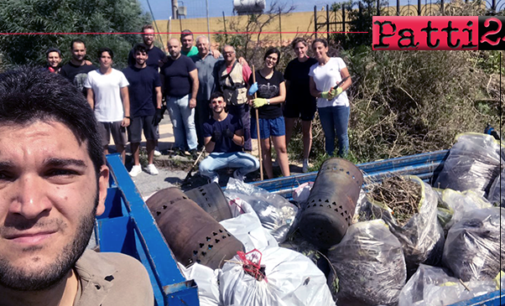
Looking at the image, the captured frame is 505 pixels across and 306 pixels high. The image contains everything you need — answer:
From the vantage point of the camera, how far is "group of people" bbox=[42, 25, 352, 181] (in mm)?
5531

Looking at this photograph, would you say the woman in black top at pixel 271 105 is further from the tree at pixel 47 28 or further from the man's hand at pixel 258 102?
the tree at pixel 47 28

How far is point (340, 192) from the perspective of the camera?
3508mm

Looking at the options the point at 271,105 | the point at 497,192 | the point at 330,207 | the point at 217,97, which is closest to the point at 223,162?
the point at 217,97

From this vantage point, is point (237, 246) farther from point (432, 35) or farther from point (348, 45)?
point (348, 45)

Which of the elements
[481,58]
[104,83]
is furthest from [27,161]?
[481,58]

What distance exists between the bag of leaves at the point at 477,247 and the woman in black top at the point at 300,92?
126 inches

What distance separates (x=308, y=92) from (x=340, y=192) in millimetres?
2908

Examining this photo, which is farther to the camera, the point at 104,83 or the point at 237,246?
the point at 104,83

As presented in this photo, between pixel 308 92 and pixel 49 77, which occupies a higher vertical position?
pixel 49 77

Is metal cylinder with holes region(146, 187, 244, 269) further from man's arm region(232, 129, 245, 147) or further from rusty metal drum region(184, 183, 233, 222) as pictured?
man's arm region(232, 129, 245, 147)

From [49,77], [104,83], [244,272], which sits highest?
[49,77]

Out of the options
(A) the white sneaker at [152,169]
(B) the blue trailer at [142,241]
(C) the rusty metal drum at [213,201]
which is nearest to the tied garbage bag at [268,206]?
(C) the rusty metal drum at [213,201]

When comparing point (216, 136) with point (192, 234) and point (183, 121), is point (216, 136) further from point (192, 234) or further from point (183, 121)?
point (192, 234)

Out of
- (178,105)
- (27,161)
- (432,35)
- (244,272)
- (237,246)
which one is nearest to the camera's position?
(27,161)
